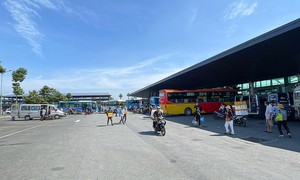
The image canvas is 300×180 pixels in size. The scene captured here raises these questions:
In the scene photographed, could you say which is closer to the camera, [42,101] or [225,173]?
[225,173]

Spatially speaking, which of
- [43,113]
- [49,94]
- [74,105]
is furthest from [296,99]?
[49,94]

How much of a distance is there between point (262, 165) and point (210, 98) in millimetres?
25154

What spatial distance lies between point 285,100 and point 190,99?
11.1m

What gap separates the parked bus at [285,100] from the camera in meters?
22.0

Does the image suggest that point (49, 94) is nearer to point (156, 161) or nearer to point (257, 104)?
point (257, 104)

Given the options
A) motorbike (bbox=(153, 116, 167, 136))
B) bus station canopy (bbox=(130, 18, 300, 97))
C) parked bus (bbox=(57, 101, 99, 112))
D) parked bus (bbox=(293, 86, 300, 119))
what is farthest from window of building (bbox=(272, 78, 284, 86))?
parked bus (bbox=(57, 101, 99, 112))

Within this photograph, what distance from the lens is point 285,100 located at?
22.7 metres

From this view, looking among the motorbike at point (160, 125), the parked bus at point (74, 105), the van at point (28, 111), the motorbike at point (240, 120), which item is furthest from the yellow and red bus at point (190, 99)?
the parked bus at point (74, 105)

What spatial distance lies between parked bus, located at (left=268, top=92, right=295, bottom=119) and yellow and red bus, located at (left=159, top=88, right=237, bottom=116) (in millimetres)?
9546

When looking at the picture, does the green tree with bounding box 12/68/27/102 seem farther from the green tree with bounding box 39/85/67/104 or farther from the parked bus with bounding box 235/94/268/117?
the parked bus with bounding box 235/94/268/117

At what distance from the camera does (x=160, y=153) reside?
29.3 feet

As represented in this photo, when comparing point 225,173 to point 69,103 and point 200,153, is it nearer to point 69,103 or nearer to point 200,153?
point 200,153

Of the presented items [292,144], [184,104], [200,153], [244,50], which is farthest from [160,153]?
[184,104]

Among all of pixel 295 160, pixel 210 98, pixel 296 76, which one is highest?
pixel 296 76
